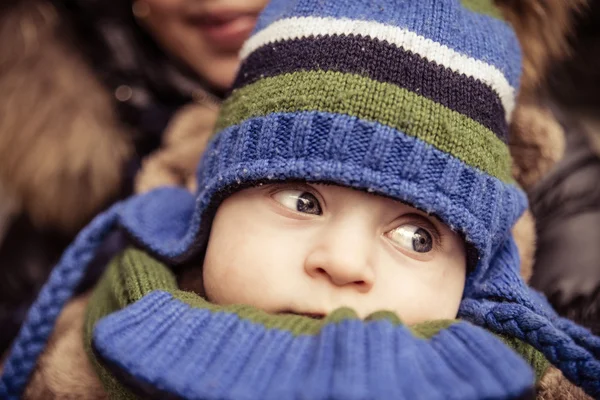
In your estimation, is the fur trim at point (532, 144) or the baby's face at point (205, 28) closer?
the fur trim at point (532, 144)

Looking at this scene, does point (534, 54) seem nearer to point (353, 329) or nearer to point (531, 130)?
point (531, 130)

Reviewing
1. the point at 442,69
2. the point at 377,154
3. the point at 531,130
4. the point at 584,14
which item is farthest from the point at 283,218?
the point at 584,14

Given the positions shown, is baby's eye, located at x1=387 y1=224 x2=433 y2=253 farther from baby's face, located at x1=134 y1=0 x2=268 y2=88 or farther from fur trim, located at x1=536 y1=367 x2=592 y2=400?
baby's face, located at x1=134 y1=0 x2=268 y2=88

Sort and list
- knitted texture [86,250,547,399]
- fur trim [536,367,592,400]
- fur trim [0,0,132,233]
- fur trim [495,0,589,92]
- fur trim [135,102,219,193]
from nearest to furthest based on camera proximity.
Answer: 1. knitted texture [86,250,547,399]
2. fur trim [536,367,592,400]
3. fur trim [495,0,589,92]
4. fur trim [135,102,219,193]
5. fur trim [0,0,132,233]

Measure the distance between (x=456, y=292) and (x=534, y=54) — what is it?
42 cm

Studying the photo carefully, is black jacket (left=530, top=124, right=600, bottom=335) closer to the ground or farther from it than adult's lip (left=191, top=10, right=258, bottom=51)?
closer to the ground

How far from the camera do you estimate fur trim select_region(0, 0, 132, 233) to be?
112 centimetres

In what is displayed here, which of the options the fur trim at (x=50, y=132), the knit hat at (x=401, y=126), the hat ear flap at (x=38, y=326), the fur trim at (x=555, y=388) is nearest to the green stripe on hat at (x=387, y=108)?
the knit hat at (x=401, y=126)

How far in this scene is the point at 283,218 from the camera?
0.64 meters

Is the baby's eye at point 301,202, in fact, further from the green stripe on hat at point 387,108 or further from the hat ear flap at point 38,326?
the hat ear flap at point 38,326

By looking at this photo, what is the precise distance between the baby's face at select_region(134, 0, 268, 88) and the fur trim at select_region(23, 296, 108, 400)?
0.52 m

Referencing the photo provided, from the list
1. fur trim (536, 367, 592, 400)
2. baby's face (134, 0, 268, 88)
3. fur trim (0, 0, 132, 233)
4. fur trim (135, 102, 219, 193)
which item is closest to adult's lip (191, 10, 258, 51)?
baby's face (134, 0, 268, 88)

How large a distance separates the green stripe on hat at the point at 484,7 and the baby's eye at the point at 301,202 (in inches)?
12.3

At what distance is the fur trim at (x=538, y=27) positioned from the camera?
83cm
